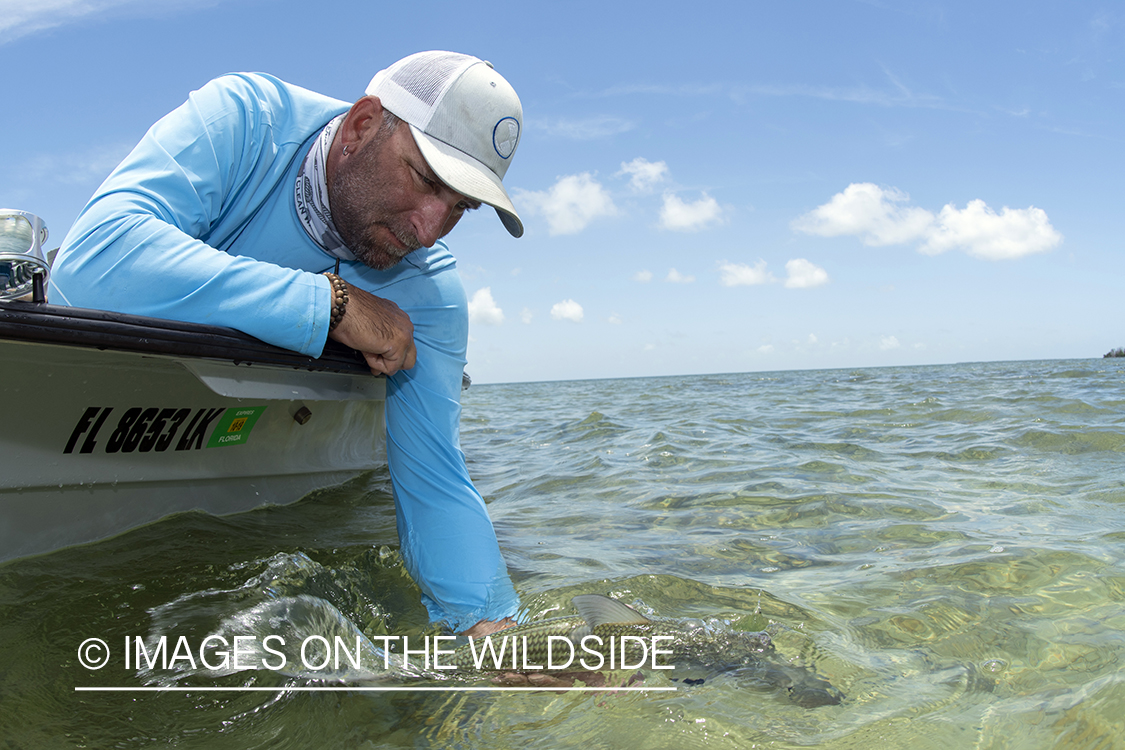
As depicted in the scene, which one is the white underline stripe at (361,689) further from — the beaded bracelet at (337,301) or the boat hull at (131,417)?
the beaded bracelet at (337,301)

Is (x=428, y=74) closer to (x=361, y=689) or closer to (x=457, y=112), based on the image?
(x=457, y=112)

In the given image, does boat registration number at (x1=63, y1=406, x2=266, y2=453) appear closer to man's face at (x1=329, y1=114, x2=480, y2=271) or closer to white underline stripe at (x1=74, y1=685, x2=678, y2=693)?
white underline stripe at (x1=74, y1=685, x2=678, y2=693)

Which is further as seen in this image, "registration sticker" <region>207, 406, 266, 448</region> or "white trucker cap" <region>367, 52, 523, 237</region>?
"registration sticker" <region>207, 406, 266, 448</region>

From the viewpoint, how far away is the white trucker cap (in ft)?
6.04

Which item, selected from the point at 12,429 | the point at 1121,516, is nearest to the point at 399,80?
the point at 12,429

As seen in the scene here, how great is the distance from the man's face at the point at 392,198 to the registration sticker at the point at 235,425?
1.22m

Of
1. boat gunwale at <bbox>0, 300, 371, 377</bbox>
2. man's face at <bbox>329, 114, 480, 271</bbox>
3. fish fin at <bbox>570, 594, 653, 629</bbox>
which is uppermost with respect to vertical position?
man's face at <bbox>329, 114, 480, 271</bbox>

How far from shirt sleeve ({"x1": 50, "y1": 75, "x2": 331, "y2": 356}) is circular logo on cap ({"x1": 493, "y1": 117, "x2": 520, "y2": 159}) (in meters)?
0.61

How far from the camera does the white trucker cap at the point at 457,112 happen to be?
1842mm

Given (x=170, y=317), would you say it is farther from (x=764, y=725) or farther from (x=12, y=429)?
(x=764, y=725)

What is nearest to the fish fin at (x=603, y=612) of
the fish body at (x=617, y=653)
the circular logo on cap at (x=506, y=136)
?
the fish body at (x=617, y=653)

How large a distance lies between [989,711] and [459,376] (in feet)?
5.98

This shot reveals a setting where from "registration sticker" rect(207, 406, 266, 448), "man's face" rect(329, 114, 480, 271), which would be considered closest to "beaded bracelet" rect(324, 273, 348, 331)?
"man's face" rect(329, 114, 480, 271)

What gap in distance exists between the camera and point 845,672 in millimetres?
1956
